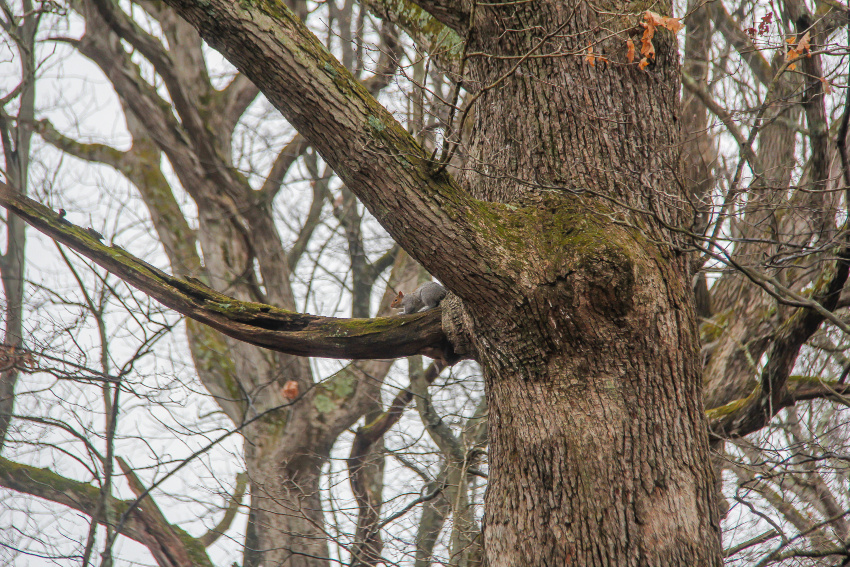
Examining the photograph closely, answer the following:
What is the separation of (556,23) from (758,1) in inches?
109

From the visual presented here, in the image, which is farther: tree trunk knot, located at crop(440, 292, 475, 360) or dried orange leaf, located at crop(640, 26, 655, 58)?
tree trunk knot, located at crop(440, 292, 475, 360)

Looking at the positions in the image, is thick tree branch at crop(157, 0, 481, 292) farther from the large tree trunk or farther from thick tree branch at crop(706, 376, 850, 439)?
thick tree branch at crop(706, 376, 850, 439)

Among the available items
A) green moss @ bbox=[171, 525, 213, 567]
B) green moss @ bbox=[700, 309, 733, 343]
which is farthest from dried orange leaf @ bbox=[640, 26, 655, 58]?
green moss @ bbox=[171, 525, 213, 567]

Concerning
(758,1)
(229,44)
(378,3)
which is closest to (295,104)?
(229,44)

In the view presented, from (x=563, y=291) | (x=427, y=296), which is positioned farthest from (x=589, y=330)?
(x=427, y=296)

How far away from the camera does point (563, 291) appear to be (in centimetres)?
217

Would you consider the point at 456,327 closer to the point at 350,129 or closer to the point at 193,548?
the point at 350,129

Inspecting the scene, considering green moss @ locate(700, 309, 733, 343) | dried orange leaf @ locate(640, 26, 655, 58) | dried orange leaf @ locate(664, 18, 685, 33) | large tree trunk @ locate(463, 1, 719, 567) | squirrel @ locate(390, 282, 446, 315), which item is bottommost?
large tree trunk @ locate(463, 1, 719, 567)

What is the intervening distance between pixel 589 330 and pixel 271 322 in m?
1.42

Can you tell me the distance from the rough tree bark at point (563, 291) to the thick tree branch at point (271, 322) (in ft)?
1.37

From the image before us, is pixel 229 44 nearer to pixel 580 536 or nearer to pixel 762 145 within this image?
pixel 580 536

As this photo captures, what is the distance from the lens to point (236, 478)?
16.5 ft

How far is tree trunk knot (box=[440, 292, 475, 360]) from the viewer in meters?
2.58

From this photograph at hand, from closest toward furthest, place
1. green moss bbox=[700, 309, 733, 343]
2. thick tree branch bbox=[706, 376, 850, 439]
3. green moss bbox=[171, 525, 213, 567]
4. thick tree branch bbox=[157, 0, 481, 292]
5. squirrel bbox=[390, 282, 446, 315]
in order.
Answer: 1. thick tree branch bbox=[157, 0, 481, 292]
2. thick tree branch bbox=[706, 376, 850, 439]
3. squirrel bbox=[390, 282, 446, 315]
4. green moss bbox=[700, 309, 733, 343]
5. green moss bbox=[171, 525, 213, 567]
